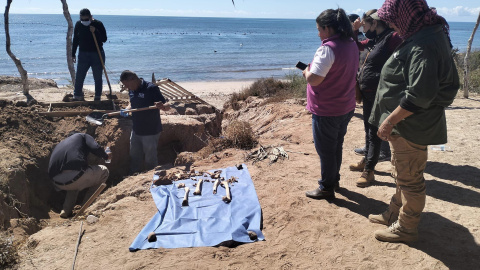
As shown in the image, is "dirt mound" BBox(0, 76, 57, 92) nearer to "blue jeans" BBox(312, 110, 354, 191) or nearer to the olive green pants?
"blue jeans" BBox(312, 110, 354, 191)

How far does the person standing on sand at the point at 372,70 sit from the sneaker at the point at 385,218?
915mm

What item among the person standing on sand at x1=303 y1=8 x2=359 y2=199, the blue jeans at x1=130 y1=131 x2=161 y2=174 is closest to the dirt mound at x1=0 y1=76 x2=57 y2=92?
the blue jeans at x1=130 y1=131 x2=161 y2=174

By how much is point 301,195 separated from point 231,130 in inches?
107

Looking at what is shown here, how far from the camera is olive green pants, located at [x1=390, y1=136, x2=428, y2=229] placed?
309cm

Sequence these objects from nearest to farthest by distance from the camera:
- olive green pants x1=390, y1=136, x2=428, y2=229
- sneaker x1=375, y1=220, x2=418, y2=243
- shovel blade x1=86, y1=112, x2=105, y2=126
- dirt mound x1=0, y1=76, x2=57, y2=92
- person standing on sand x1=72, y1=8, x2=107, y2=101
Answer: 1. olive green pants x1=390, y1=136, x2=428, y2=229
2. sneaker x1=375, y1=220, x2=418, y2=243
3. shovel blade x1=86, y1=112, x2=105, y2=126
4. person standing on sand x1=72, y1=8, x2=107, y2=101
5. dirt mound x1=0, y1=76, x2=57, y2=92

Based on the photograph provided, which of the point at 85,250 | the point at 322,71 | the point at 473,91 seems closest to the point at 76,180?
the point at 85,250

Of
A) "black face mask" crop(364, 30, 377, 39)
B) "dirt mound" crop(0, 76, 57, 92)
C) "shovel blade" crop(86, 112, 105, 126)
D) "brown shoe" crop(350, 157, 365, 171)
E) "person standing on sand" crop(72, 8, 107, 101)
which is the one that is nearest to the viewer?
"black face mask" crop(364, 30, 377, 39)

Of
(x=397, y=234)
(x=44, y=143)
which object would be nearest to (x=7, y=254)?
(x=397, y=234)

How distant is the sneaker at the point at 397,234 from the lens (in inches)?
134

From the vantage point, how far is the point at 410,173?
312cm

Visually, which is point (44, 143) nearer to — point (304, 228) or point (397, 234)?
point (304, 228)

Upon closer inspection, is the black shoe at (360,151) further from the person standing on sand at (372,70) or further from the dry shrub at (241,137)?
the dry shrub at (241,137)

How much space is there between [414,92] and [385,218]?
1.51 meters

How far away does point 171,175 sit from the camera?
5352 mm
